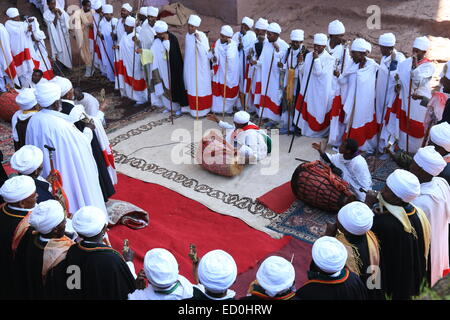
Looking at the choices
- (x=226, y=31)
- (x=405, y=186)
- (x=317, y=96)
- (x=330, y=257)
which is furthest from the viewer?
(x=226, y=31)

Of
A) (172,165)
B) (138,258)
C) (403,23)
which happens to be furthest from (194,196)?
(403,23)

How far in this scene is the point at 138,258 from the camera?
15.9ft

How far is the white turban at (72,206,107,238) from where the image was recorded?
3.36 meters

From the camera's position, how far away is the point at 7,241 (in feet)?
12.2

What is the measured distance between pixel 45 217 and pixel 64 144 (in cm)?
154

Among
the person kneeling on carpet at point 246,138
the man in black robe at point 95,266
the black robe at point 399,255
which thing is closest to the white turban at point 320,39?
the person kneeling on carpet at point 246,138

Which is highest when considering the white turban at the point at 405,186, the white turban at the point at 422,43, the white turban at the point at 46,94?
the white turban at the point at 46,94

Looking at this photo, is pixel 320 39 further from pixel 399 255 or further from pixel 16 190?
pixel 16 190

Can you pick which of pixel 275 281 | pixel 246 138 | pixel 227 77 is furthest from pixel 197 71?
pixel 275 281

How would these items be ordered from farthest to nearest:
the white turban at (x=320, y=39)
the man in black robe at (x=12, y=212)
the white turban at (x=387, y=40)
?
the white turban at (x=320, y=39) < the white turban at (x=387, y=40) < the man in black robe at (x=12, y=212)

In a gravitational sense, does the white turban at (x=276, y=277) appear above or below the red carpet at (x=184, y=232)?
above

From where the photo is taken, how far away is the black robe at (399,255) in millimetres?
3732

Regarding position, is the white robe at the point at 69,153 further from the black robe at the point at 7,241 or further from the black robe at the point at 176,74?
the black robe at the point at 176,74

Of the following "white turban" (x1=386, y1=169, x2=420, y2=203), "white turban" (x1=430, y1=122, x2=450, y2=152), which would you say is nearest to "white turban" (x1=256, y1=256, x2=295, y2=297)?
"white turban" (x1=386, y1=169, x2=420, y2=203)
